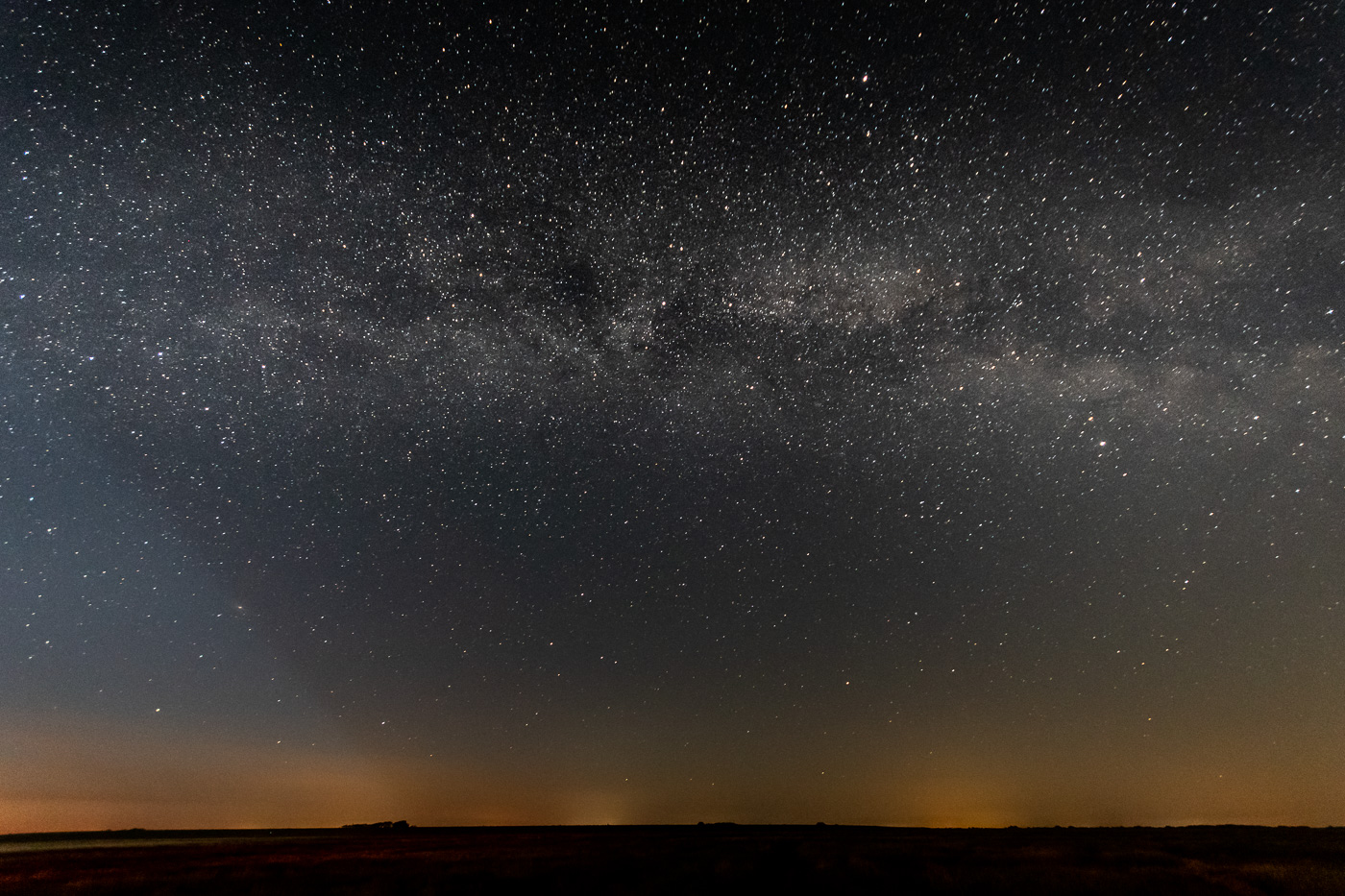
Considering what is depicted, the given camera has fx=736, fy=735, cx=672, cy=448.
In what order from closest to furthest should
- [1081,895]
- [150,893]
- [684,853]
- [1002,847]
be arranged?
1. [1081,895]
2. [150,893]
3. [684,853]
4. [1002,847]

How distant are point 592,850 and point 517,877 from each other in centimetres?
797

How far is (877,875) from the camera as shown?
17.0 metres

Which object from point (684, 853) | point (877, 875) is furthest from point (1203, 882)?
point (684, 853)

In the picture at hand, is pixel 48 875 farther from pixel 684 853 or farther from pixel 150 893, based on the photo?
pixel 684 853

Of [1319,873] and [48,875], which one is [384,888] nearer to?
[48,875]

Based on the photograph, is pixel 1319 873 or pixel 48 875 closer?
pixel 1319 873

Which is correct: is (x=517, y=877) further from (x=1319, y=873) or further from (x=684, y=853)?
(x=1319, y=873)

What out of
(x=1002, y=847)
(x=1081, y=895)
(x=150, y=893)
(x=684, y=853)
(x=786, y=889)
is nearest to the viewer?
(x=1081, y=895)

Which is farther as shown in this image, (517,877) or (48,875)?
(48,875)

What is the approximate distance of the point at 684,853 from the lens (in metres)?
22.6

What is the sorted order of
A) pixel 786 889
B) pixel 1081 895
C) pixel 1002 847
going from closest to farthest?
pixel 1081 895 → pixel 786 889 → pixel 1002 847

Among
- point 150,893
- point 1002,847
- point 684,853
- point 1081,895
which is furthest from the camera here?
point 1002,847

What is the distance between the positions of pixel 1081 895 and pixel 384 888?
14.7 m

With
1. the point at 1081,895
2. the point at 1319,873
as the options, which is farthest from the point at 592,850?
the point at 1319,873
